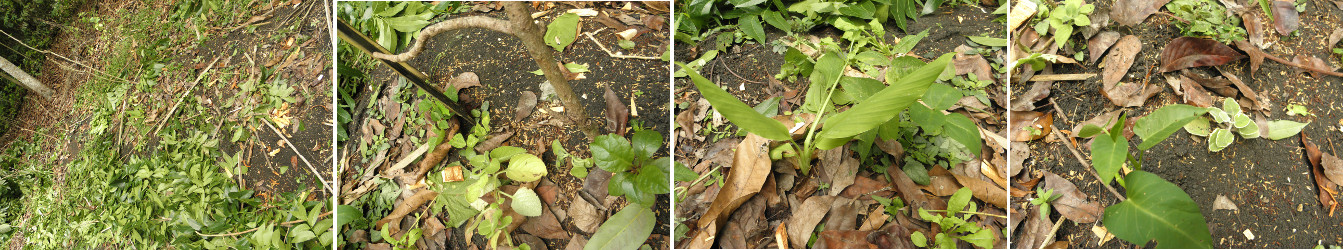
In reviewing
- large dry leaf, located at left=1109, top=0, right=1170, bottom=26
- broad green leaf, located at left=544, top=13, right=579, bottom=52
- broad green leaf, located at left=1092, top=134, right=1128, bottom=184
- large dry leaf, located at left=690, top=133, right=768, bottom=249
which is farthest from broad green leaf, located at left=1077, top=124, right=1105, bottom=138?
broad green leaf, located at left=544, top=13, right=579, bottom=52

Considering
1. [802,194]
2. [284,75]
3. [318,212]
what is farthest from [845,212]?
[284,75]

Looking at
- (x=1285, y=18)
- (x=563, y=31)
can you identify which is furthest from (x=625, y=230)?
(x=1285, y=18)

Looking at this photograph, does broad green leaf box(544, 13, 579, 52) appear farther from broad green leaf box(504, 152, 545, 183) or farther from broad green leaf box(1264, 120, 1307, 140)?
broad green leaf box(1264, 120, 1307, 140)

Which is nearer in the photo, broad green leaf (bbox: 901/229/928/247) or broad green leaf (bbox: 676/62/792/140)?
broad green leaf (bbox: 676/62/792/140)

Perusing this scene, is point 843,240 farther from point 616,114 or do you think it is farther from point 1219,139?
point 1219,139

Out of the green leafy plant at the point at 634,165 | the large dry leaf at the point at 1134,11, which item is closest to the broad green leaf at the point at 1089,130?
the large dry leaf at the point at 1134,11

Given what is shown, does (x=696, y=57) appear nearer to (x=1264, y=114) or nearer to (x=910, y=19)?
(x=910, y=19)
